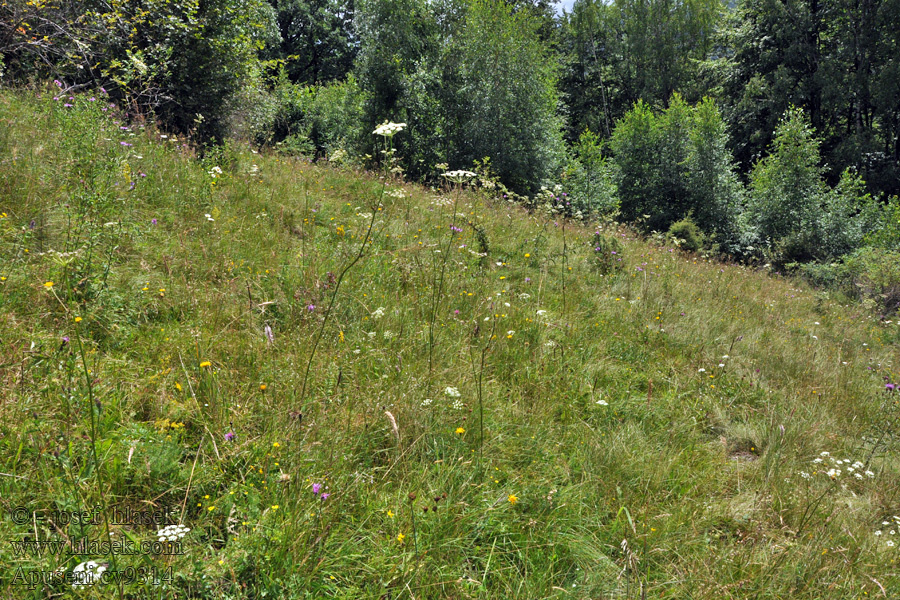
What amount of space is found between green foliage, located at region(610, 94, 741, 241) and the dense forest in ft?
0.23

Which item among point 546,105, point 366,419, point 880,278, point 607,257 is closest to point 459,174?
point 366,419

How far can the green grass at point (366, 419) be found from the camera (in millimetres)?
1622

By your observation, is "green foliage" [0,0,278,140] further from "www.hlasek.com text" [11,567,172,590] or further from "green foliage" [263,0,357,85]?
"green foliage" [263,0,357,85]

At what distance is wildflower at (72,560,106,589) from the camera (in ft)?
4.00

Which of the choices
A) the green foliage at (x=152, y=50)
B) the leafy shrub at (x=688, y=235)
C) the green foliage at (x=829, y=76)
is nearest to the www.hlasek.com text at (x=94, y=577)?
the green foliage at (x=152, y=50)

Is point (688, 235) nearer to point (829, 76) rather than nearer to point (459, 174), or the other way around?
point (459, 174)

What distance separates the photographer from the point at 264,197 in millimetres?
4957

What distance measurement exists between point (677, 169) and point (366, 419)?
76.4 feet

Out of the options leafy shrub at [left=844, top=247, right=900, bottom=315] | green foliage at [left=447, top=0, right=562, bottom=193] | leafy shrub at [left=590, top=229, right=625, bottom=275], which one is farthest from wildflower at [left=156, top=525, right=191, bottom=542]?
green foliage at [left=447, top=0, right=562, bottom=193]

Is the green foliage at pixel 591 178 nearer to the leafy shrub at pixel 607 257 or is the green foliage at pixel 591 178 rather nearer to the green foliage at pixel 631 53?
the leafy shrub at pixel 607 257

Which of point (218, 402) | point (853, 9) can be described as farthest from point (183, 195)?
point (853, 9)

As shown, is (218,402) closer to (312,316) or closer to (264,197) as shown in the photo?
(312,316)

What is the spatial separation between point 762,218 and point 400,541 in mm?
21256

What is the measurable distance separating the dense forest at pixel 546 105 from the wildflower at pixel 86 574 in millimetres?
6617
